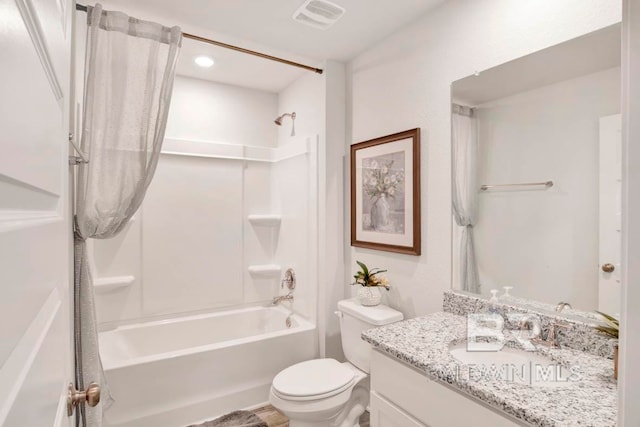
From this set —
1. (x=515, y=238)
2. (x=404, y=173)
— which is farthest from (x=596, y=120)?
(x=404, y=173)

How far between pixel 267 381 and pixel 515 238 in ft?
6.14

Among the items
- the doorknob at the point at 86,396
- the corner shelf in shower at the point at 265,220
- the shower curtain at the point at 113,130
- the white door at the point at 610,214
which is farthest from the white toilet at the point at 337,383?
the corner shelf in shower at the point at 265,220

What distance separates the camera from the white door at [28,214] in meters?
0.29

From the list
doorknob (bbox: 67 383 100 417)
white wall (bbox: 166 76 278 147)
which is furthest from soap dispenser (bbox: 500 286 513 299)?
white wall (bbox: 166 76 278 147)

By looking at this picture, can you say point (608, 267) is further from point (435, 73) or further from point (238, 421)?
point (238, 421)

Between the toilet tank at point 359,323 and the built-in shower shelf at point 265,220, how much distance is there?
128cm

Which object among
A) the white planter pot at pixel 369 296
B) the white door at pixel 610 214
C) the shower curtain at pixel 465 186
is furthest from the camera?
the white planter pot at pixel 369 296

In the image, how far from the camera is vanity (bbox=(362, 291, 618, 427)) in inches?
37.8

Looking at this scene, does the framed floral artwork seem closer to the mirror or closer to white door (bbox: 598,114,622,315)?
the mirror

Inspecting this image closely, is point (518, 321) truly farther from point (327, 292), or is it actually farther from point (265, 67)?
point (265, 67)

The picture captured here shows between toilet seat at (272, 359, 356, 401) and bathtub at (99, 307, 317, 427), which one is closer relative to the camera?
toilet seat at (272, 359, 356, 401)

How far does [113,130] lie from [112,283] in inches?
56.3

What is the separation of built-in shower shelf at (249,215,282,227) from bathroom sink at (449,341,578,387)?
2112 mm

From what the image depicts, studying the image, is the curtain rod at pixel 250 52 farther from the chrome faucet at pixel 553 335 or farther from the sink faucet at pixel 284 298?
the chrome faucet at pixel 553 335
